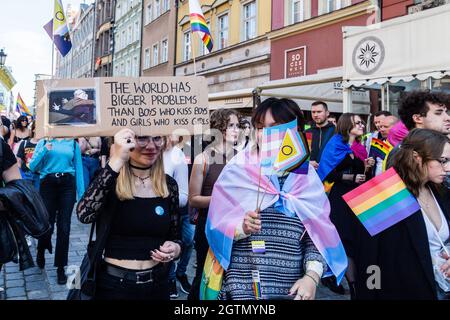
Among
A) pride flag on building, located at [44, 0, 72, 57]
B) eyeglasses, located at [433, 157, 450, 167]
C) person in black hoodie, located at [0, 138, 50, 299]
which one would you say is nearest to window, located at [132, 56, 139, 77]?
pride flag on building, located at [44, 0, 72, 57]

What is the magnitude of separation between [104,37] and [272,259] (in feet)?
136

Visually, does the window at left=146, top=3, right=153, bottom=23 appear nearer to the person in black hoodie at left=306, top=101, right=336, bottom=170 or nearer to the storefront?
the storefront

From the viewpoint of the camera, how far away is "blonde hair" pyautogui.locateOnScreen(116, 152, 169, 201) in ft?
7.09

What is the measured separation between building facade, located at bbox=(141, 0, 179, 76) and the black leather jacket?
2119 centimetres

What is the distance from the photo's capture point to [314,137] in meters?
5.78

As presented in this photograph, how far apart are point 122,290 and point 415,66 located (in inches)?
235

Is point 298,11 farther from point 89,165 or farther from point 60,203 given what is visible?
point 60,203

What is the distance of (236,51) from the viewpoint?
16766 millimetres

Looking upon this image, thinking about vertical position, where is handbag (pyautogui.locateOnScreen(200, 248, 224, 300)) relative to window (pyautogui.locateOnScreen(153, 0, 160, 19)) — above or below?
below

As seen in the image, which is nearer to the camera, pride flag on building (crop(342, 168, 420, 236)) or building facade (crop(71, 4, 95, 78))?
pride flag on building (crop(342, 168, 420, 236))

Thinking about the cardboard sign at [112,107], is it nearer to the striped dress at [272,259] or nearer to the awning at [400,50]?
the striped dress at [272,259]

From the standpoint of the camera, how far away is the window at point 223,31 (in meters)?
17.8

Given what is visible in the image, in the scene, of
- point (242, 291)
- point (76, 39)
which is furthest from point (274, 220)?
point (76, 39)
